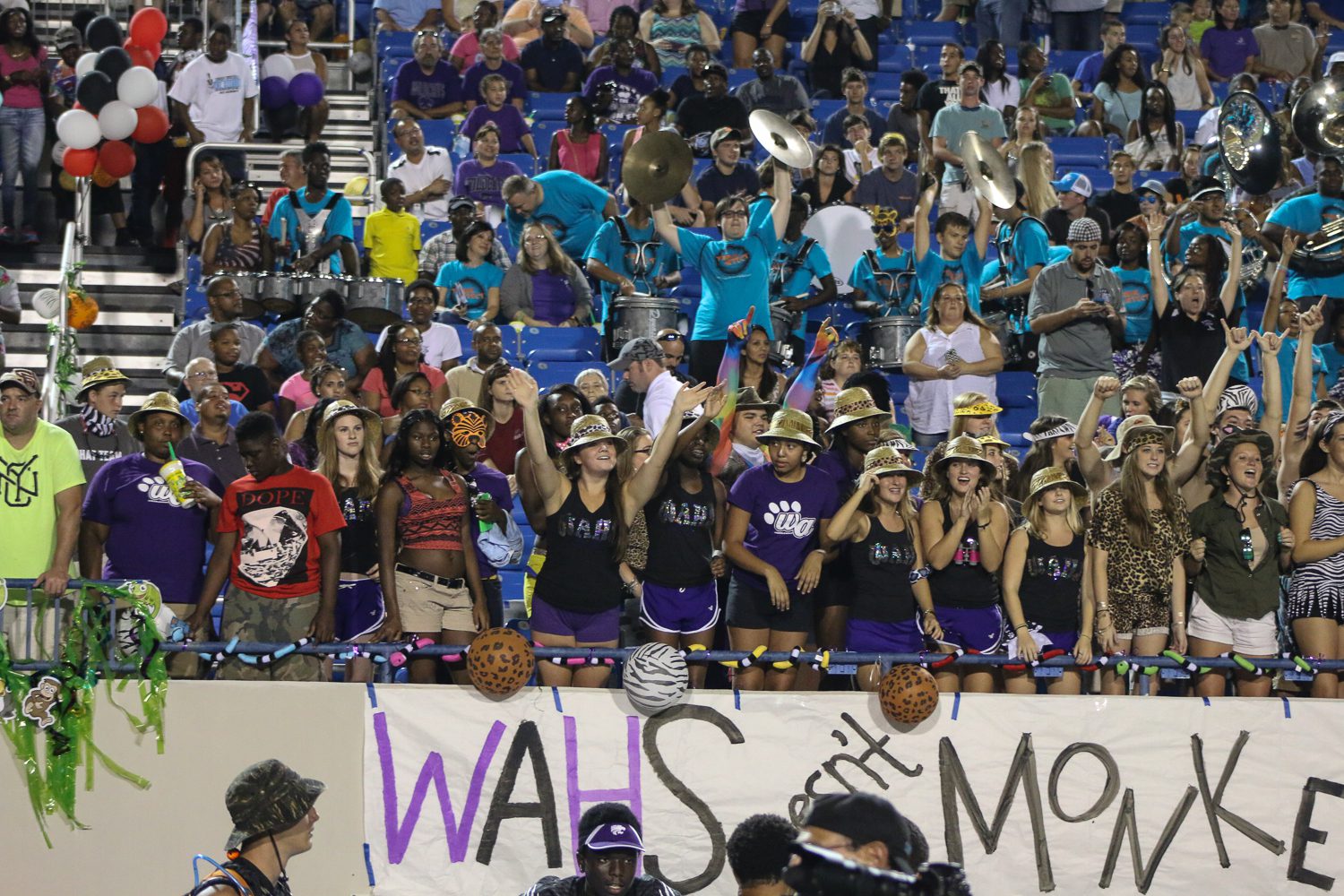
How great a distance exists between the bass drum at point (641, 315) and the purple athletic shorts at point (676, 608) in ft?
12.7

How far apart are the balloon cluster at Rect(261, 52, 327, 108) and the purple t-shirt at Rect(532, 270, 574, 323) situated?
401cm

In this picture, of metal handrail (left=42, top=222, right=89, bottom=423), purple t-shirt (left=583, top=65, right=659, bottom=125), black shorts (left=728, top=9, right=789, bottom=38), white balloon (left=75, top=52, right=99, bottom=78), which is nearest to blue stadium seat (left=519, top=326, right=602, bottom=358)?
metal handrail (left=42, top=222, right=89, bottom=423)

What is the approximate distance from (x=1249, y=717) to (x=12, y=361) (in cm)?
818

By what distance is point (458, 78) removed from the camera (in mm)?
15539

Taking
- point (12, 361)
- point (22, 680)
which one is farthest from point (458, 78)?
point (22, 680)

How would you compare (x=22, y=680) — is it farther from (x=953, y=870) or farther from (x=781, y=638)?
(x=953, y=870)

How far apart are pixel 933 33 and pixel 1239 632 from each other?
10.6m

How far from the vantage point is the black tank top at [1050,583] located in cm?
845

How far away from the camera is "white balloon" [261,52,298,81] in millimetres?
15380

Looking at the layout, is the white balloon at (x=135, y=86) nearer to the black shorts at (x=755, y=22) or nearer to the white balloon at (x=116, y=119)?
the white balloon at (x=116, y=119)

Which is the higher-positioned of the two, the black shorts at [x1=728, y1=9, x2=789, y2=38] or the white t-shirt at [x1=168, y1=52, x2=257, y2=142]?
the black shorts at [x1=728, y1=9, x2=789, y2=38]

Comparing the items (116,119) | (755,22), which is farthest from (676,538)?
(755,22)

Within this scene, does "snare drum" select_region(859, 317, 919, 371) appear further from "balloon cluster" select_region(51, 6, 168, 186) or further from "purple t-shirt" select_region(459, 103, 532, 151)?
"balloon cluster" select_region(51, 6, 168, 186)

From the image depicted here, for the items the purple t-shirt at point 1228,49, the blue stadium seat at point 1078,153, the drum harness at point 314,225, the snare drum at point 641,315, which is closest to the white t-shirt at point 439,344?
the snare drum at point 641,315
